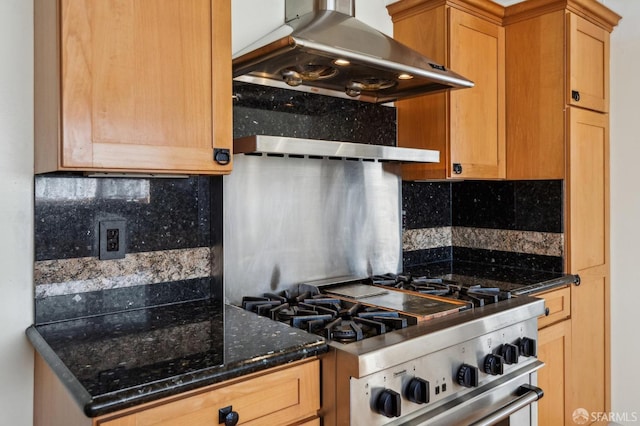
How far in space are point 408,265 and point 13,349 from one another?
1.73 m

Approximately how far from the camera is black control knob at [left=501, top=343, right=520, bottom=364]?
1.61 metres

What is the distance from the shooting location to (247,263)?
5.89ft

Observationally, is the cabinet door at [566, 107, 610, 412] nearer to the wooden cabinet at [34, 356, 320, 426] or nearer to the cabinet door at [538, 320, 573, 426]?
the cabinet door at [538, 320, 573, 426]

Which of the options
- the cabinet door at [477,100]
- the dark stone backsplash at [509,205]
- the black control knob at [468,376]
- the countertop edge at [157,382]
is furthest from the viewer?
the dark stone backsplash at [509,205]

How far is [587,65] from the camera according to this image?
2309 mm

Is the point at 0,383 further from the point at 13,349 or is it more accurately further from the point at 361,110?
the point at 361,110

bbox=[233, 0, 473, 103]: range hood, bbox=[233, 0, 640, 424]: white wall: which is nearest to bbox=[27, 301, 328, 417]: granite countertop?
bbox=[233, 0, 473, 103]: range hood

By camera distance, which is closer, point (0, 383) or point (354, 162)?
point (0, 383)

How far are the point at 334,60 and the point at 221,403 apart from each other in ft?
3.68

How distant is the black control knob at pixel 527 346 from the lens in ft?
5.59
